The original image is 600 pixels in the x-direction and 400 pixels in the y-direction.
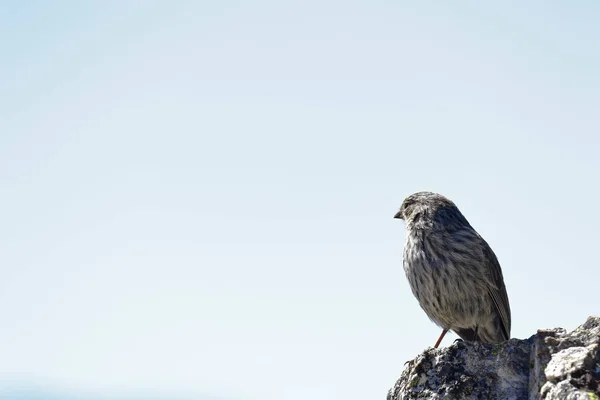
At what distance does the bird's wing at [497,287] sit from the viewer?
11.6 meters

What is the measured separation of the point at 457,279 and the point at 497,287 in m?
0.69

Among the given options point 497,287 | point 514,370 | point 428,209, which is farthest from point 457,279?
point 514,370

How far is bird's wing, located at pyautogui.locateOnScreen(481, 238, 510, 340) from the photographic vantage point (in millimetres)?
11562

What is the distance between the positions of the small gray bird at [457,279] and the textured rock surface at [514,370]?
3.50 metres

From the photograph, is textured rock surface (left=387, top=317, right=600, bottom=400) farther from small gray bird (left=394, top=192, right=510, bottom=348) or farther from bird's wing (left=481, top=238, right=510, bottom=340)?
bird's wing (left=481, top=238, right=510, bottom=340)

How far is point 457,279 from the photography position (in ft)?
37.7

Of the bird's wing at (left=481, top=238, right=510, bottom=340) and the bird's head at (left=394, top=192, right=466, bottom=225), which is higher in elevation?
the bird's head at (left=394, top=192, right=466, bottom=225)

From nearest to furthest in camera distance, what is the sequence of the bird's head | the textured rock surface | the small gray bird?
1. the textured rock surface
2. the small gray bird
3. the bird's head

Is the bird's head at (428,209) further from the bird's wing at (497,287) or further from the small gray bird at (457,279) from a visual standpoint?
the bird's wing at (497,287)

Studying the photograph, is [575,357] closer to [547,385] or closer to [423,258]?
[547,385]

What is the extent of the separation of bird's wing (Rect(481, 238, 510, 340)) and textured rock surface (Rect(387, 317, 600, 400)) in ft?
12.5

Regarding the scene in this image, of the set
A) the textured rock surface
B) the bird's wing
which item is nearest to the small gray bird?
the bird's wing

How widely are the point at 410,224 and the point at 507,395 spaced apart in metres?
5.62

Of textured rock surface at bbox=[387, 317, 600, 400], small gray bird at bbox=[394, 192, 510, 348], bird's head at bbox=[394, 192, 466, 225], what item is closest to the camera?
textured rock surface at bbox=[387, 317, 600, 400]
